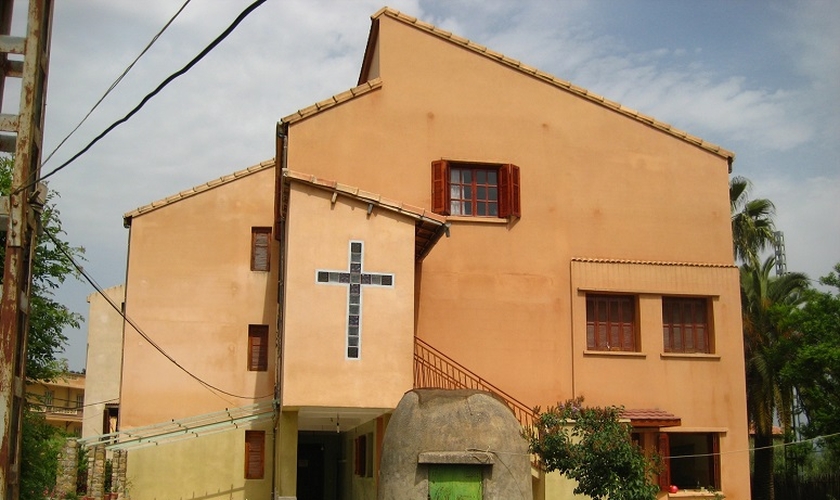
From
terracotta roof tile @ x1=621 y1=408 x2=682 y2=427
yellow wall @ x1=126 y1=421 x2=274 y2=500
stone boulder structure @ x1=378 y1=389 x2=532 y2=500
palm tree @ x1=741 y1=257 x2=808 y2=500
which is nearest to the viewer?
stone boulder structure @ x1=378 y1=389 x2=532 y2=500

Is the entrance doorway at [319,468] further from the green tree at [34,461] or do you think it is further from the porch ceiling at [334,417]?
the green tree at [34,461]

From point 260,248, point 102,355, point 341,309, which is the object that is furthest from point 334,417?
point 102,355

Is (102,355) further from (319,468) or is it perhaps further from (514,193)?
(514,193)

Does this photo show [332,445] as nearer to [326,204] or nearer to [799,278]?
[326,204]

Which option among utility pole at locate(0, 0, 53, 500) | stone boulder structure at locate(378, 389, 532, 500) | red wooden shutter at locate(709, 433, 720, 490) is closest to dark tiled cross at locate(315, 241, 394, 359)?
stone boulder structure at locate(378, 389, 532, 500)

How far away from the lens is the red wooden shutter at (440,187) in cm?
2219

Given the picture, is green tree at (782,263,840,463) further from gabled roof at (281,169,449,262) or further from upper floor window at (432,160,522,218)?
gabled roof at (281,169,449,262)

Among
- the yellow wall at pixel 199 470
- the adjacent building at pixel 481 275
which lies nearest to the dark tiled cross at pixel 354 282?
the adjacent building at pixel 481 275

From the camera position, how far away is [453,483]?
17.4 meters

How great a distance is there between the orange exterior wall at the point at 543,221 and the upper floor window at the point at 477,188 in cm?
29

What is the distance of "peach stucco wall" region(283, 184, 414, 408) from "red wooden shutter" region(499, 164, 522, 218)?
3746 millimetres

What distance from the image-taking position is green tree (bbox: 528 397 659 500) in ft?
52.3

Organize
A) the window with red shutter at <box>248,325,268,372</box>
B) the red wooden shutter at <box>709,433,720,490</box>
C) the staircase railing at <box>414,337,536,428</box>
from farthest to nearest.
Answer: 1. the window with red shutter at <box>248,325,268,372</box>
2. the red wooden shutter at <box>709,433,720,490</box>
3. the staircase railing at <box>414,337,536,428</box>

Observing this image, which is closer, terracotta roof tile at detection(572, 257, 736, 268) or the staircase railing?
the staircase railing
